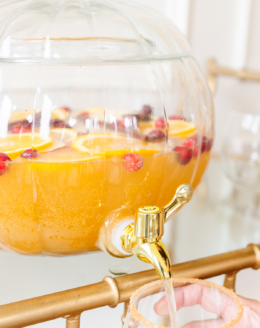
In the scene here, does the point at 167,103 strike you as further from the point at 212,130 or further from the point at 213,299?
the point at 213,299

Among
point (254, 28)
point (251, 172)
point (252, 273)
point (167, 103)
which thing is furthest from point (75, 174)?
point (254, 28)

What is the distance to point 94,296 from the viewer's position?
1.30 ft

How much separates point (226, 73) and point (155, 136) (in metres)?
0.93

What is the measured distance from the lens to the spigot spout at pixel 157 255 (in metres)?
0.36

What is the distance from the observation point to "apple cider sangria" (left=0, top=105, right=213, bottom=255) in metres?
0.40

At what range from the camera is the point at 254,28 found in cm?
146

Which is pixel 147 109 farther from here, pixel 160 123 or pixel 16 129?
pixel 16 129

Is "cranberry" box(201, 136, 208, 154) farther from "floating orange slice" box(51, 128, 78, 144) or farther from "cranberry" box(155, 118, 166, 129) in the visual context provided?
"floating orange slice" box(51, 128, 78, 144)

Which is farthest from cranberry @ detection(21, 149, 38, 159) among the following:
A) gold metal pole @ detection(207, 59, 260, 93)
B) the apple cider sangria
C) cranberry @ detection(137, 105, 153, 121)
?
gold metal pole @ detection(207, 59, 260, 93)

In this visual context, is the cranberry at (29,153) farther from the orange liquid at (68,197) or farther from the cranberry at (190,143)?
the cranberry at (190,143)

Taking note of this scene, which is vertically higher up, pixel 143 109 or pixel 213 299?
pixel 143 109

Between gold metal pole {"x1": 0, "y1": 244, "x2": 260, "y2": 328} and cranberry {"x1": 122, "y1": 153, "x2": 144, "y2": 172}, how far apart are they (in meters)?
0.11

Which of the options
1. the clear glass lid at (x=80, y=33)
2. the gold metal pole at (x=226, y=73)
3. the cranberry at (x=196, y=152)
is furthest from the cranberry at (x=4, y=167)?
the gold metal pole at (x=226, y=73)

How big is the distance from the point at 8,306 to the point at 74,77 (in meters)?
0.23
